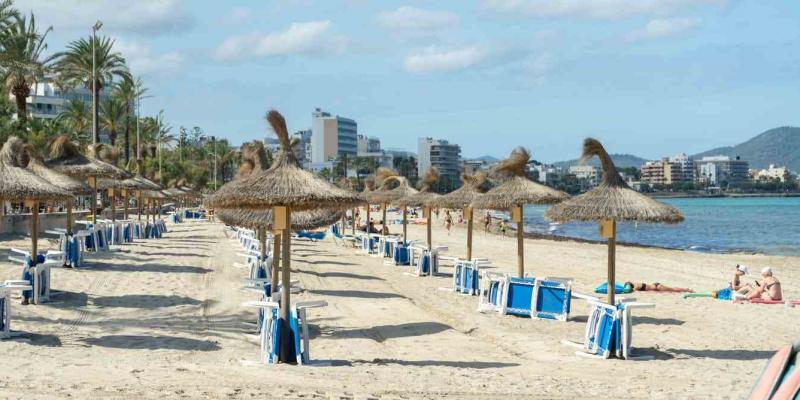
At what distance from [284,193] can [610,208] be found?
395 centimetres

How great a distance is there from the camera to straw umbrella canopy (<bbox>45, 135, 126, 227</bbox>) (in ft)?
61.2

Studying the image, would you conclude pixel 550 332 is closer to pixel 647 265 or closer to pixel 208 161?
pixel 647 265

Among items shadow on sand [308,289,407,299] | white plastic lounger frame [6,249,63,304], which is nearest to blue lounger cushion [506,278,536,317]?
shadow on sand [308,289,407,299]

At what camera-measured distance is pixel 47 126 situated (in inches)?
1512

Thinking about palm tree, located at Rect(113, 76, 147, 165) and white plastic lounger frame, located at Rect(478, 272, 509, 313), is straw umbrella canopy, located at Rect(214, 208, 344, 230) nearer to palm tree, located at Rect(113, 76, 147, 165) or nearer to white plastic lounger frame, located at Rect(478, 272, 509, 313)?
white plastic lounger frame, located at Rect(478, 272, 509, 313)

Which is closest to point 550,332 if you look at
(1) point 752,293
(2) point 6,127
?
(1) point 752,293

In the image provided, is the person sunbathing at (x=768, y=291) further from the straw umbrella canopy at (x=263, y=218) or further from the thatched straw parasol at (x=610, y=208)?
the straw umbrella canopy at (x=263, y=218)

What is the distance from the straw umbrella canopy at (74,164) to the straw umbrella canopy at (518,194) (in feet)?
32.2

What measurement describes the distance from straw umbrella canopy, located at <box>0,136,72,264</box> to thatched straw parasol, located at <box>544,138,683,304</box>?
7414 mm

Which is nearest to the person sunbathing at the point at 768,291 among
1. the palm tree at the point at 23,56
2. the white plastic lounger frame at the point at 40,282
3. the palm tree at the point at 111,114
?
the white plastic lounger frame at the point at 40,282

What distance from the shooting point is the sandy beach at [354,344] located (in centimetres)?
691

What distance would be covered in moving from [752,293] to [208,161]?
282 feet

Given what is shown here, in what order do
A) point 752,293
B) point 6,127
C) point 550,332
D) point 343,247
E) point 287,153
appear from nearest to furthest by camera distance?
point 287,153
point 550,332
point 752,293
point 343,247
point 6,127

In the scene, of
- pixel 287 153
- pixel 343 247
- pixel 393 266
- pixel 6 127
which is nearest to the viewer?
pixel 287 153
